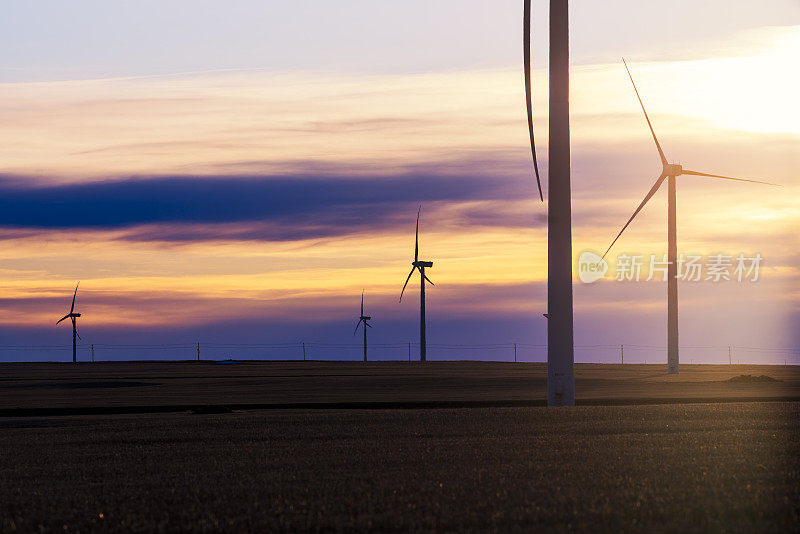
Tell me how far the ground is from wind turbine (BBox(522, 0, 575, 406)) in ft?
6.47

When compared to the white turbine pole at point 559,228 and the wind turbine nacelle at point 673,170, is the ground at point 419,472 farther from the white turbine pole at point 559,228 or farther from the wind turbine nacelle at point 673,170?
the wind turbine nacelle at point 673,170

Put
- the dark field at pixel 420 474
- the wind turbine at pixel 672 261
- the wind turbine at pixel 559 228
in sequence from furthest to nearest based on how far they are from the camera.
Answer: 1. the wind turbine at pixel 672 261
2. the wind turbine at pixel 559 228
3. the dark field at pixel 420 474

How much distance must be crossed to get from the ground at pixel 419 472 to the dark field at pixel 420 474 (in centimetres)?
3

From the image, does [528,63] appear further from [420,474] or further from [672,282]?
[672,282]

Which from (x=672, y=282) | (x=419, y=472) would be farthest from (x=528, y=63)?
(x=672, y=282)

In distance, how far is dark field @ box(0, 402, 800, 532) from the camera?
525 inches

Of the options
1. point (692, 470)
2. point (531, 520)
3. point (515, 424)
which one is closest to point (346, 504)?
point (531, 520)

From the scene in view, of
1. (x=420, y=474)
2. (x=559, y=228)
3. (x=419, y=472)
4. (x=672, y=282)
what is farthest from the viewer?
(x=672, y=282)

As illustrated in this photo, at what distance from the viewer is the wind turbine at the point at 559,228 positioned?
3297 cm

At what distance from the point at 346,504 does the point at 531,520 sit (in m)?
2.73

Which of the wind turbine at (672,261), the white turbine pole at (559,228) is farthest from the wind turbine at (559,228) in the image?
the wind turbine at (672,261)

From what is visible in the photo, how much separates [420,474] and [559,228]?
16.6m

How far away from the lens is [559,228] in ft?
108

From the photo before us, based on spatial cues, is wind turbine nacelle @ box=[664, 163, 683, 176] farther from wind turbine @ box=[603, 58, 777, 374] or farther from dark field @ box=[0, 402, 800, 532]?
dark field @ box=[0, 402, 800, 532]
